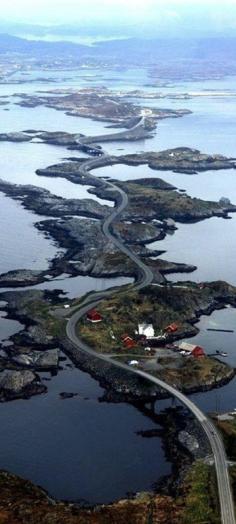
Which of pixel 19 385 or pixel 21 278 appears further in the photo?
pixel 21 278

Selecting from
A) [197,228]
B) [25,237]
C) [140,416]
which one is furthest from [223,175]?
[140,416]

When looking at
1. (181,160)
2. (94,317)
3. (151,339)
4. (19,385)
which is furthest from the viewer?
(181,160)

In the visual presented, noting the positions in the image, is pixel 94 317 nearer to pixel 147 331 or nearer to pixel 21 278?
pixel 147 331

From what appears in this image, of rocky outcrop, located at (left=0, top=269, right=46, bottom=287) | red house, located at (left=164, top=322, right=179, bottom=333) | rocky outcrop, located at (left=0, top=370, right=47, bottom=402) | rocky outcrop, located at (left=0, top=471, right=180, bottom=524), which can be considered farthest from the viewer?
rocky outcrop, located at (left=0, top=269, right=46, bottom=287)

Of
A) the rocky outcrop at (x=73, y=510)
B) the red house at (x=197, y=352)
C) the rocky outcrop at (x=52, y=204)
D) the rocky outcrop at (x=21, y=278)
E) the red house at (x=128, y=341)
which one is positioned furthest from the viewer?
the rocky outcrop at (x=52, y=204)

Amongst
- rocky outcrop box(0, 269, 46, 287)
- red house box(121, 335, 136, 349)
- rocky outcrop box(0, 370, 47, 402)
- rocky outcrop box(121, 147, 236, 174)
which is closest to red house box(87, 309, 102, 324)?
red house box(121, 335, 136, 349)

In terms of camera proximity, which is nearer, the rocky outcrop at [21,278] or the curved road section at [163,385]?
the curved road section at [163,385]

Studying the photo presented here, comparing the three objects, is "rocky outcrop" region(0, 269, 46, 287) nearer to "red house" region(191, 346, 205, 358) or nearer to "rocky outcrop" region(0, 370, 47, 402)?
"rocky outcrop" region(0, 370, 47, 402)

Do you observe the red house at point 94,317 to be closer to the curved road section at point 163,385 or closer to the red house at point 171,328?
the curved road section at point 163,385

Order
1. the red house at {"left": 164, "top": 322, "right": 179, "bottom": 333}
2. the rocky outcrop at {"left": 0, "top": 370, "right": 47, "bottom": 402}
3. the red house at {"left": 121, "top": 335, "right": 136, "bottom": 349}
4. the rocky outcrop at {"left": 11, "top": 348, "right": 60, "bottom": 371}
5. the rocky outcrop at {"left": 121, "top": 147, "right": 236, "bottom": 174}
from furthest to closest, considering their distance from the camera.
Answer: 1. the rocky outcrop at {"left": 121, "top": 147, "right": 236, "bottom": 174}
2. the red house at {"left": 164, "top": 322, "right": 179, "bottom": 333}
3. the red house at {"left": 121, "top": 335, "right": 136, "bottom": 349}
4. the rocky outcrop at {"left": 11, "top": 348, "right": 60, "bottom": 371}
5. the rocky outcrop at {"left": 0, "top": 370, "right": 47, "bottom": 402}

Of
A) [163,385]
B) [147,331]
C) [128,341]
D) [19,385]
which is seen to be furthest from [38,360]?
[163,385]

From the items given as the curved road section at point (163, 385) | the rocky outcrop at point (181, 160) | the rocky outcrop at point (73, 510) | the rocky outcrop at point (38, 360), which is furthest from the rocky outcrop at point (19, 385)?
the rocky outcrop at point (181, 160)
